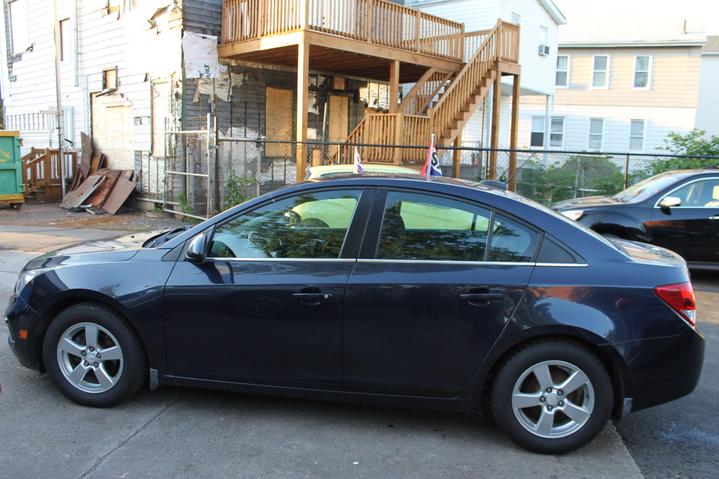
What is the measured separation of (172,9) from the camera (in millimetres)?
13547

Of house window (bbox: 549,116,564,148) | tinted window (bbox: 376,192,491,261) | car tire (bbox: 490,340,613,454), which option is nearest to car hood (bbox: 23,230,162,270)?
tinted window (bbox: 376,192,491,261)

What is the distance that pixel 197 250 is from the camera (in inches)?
148

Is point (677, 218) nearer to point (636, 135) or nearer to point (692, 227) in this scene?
point (692, 227)

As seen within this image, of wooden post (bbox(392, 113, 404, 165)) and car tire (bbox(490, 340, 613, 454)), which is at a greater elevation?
wooden post (bbox(392, 113, 404, 165))

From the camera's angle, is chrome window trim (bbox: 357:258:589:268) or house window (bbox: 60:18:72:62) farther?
house window (bbox: 60:18:72:62)

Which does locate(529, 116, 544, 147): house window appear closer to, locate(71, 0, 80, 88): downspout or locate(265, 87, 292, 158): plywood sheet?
locate(265, 87, 292, 158): plywood sheet

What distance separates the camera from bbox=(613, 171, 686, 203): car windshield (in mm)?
8266

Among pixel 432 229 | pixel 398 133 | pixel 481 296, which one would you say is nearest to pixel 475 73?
pixel 398 133

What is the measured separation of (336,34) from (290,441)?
1096cm

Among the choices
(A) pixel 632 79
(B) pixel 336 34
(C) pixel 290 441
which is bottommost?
(C) pixel 290 441

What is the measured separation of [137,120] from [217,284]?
12.7m

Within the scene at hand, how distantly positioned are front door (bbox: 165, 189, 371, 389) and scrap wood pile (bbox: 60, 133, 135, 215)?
12.0m

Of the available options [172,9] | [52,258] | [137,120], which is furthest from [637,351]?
[137,120]

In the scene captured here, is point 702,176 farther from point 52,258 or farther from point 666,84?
point 666,84
